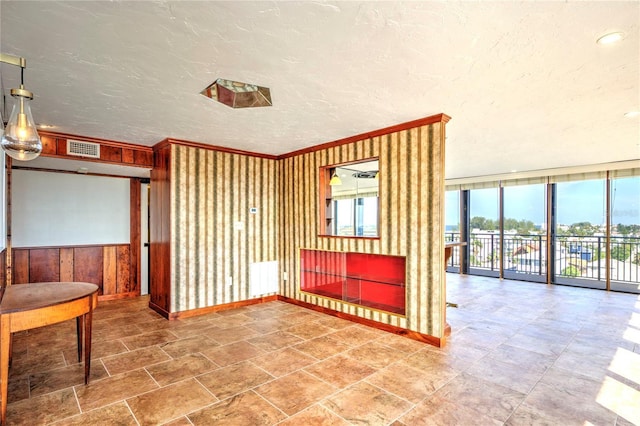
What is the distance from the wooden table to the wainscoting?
3.22 metres

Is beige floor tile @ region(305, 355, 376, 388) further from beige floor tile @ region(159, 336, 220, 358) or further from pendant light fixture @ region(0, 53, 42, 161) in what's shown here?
pendant light fixture @ region(0, 53, 42, 161)

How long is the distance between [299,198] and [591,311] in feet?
15.2

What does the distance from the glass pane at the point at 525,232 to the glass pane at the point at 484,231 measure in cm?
23

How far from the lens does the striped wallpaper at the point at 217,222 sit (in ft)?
14.4

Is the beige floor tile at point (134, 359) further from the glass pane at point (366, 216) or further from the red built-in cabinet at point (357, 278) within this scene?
the glass pane at point (366, 216)

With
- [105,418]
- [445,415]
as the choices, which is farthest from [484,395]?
[105,418]

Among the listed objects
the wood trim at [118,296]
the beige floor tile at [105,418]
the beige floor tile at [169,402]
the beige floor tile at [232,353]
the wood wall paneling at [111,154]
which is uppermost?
the wood wall paneling at [111,154]

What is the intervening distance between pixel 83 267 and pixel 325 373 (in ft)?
16.1

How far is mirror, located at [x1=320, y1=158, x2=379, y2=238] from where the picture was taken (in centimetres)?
477

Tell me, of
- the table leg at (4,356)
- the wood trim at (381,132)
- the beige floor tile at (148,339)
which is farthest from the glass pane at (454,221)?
the table leg at (4,356)

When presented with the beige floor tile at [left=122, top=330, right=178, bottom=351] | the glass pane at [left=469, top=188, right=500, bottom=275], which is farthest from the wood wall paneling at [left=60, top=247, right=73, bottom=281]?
the glass pane at [left=469, top=188, right=500, bottom=275]

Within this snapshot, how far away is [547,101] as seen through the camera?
2977mm

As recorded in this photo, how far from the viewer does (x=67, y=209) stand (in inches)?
212

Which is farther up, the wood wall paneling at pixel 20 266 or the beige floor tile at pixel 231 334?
the wood wall paneling at pixel 20 266
